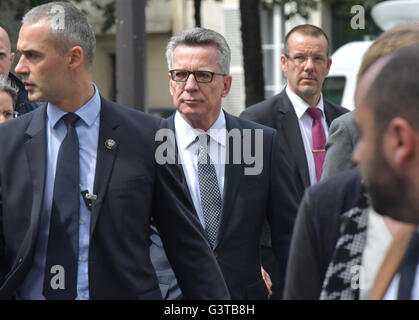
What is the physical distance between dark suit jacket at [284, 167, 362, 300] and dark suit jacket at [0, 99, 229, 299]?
122 centimetres

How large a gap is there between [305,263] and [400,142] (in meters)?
0.50

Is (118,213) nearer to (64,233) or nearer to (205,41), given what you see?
(64,233)

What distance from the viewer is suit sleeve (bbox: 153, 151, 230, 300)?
3.76 m

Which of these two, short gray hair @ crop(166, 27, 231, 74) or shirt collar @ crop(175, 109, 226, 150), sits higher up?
short gray hair @ crop(166, 27, 231, 74)

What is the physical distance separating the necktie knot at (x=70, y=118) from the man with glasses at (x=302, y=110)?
1.86 meters

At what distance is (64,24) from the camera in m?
3.81

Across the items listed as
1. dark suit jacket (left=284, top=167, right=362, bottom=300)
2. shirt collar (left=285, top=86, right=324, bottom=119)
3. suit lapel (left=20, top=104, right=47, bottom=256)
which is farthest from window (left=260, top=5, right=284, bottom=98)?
dark suit jacket (left=284, top=167, right=362, bottom=300)

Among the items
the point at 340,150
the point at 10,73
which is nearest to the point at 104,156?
the point at 340,150

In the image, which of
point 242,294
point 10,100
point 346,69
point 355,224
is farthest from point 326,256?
point 346,69

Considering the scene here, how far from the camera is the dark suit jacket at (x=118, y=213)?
3535 millimetres

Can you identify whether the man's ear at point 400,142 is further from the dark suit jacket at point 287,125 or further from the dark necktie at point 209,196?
the dark suit jacket at point 287,125

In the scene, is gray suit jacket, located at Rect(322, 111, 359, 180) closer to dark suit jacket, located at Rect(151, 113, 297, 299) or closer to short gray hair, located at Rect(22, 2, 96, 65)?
dark suit jacket, located at Rect(151, 113, 297, 299)

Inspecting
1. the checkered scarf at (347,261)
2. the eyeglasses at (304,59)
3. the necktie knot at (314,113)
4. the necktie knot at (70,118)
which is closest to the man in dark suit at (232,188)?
the necktie knot at (70,118)
